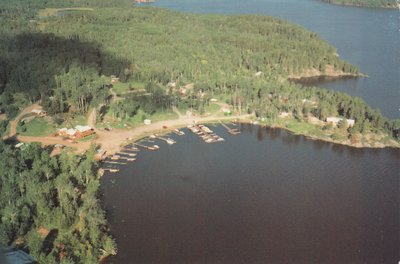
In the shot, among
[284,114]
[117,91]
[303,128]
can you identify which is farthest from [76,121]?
[303,128]

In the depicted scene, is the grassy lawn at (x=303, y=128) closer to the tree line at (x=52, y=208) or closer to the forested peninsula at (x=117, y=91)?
the forested peninsula at (x=117, y=91)

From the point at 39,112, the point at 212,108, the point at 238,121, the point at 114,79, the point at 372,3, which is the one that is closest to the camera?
the point at 39,112

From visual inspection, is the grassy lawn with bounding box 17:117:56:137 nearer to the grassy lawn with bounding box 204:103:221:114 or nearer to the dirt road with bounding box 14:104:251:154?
the dirt road with bounding box 14:104:251:154

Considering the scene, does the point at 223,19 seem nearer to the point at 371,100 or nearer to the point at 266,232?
the point at 371,100

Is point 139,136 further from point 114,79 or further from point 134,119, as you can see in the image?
point 114,79

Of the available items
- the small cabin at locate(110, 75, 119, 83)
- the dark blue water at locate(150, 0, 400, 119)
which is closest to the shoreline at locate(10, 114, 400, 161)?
the dark blue water at locate(150, 0, 400, 119)

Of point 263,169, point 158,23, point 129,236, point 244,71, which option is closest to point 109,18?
point 158,23
